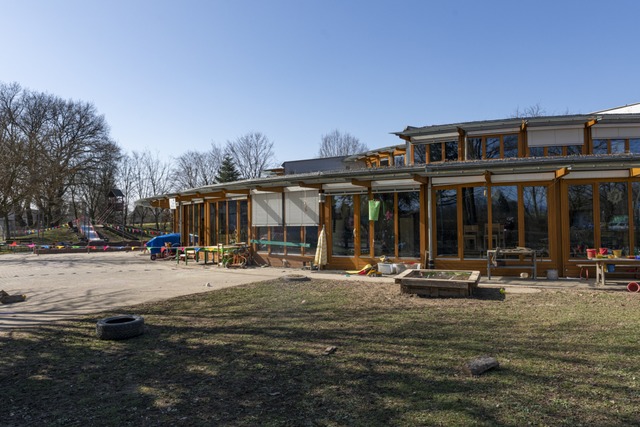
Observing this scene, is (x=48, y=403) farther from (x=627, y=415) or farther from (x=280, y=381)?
(x=627, y=415)

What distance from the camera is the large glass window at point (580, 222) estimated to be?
443 inches

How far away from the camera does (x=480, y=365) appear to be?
4.20 m

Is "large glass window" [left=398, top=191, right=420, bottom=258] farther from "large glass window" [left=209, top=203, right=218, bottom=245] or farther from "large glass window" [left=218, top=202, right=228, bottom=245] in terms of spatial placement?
"large glass window" [left=209, top=203, right=218, bottom=245]

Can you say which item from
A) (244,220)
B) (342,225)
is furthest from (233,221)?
(342,225)

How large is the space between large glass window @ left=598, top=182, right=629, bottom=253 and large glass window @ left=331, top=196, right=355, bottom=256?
713 centimetres

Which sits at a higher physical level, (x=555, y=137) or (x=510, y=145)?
(x=555, y=137)

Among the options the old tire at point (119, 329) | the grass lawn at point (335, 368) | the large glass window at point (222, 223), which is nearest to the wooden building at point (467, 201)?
the large glass window at point (222, 223)

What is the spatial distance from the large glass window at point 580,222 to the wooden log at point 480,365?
868cm

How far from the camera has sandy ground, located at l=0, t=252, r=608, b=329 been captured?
789cm

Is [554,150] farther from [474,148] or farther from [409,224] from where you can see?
[409,224]

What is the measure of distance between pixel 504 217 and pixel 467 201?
43.4 inches

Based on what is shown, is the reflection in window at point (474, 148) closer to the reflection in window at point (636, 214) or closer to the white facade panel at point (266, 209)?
the reflection in window at point (636, 214)

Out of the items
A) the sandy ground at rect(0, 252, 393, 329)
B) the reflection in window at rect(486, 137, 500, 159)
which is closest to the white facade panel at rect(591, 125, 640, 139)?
the reflection in window at rect(486, 137, 500, 159)

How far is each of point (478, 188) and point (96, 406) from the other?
35.7 ft
